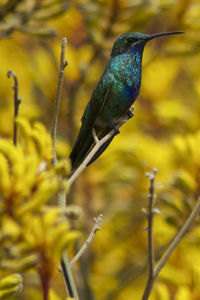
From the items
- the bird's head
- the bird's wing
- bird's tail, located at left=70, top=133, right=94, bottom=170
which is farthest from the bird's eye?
bird's tail, located at left=70, top=133, right=94, bottom=170

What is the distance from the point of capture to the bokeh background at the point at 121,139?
205cm

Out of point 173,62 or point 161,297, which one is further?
point 173,62

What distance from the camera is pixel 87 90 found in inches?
127

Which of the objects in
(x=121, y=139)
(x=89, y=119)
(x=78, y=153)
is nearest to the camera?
(x=78, y=153)

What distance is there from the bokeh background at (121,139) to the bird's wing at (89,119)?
0.74ft

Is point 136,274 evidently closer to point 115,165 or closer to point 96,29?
point 115,165

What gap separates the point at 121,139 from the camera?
Answer: 2842mm

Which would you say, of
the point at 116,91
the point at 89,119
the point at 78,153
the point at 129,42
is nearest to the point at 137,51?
the point at 129,42

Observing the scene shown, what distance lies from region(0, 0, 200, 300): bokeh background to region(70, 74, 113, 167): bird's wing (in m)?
0.23

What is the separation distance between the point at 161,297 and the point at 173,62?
6.68 ft

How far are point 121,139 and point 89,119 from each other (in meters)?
1.03

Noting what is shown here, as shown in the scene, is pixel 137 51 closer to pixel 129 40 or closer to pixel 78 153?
pixel 129 40

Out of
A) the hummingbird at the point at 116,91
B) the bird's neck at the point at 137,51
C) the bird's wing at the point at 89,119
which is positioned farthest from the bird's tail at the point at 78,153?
the bird's neck at the point at 137,51

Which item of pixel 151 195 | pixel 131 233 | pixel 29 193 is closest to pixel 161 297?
pixel 151 195
